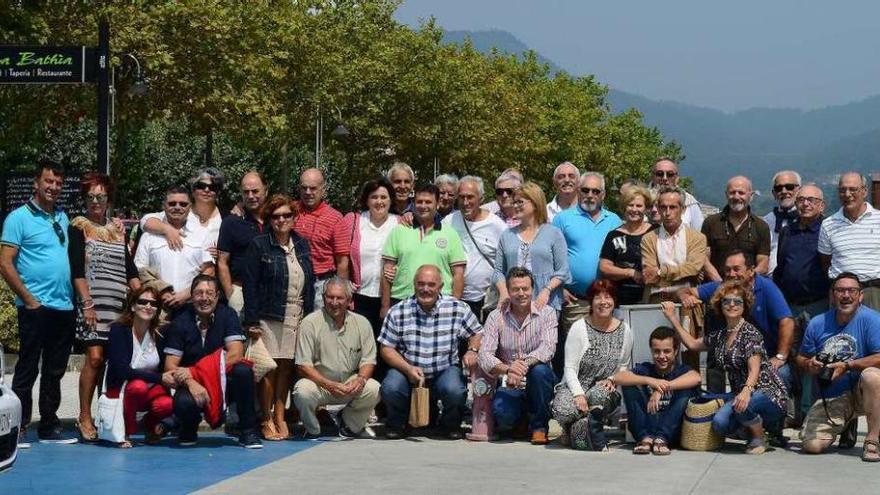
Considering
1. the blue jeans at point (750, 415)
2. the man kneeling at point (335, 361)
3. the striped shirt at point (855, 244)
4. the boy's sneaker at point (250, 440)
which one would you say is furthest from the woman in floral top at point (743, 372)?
the boy's sneaker at point (250, 440)

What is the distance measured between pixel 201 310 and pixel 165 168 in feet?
144

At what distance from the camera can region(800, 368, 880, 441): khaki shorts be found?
10.7 m

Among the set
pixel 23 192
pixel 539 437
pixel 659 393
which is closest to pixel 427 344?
pixel 539 437

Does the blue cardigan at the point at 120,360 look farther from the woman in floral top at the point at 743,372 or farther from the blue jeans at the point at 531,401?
the woman in floral top at the point at 743,372

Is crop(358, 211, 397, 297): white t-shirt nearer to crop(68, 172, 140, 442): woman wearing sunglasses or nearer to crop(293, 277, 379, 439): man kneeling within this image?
crop(293, 277, 379, 439): man kneeling

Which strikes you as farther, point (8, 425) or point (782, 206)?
point (782, 206)

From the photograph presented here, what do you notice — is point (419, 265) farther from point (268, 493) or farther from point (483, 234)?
point (268, 493)

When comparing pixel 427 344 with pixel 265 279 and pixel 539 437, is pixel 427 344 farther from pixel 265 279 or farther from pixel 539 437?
pixel 265 279

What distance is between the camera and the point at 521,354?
1135 centimetres

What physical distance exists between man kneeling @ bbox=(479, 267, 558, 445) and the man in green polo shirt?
63 centimetres

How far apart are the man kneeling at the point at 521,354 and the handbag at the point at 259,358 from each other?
168 cm

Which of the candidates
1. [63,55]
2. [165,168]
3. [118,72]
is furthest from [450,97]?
[63,55]

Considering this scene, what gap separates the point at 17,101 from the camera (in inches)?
992

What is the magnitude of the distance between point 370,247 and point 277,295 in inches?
38.1
